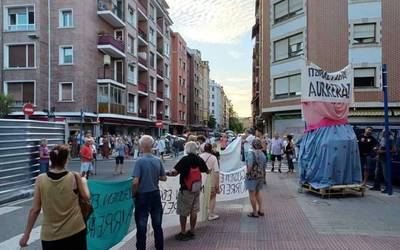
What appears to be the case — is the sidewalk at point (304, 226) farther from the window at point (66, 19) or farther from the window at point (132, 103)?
the window at point (132, 103)

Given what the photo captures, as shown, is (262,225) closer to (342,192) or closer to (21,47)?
(342,192)

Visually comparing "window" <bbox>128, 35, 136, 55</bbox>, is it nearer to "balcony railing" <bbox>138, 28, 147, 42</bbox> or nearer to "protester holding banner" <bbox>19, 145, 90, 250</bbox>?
"balcony railing" <bbox>138, 28, 147, 42</bbox>

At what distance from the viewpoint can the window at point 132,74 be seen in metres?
48.3

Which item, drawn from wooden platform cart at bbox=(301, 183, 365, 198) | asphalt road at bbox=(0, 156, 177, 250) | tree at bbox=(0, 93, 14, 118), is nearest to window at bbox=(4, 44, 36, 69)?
tree at bbox=(0, 93, 14, 118)

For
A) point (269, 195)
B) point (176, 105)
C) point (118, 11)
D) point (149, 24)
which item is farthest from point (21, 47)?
point (176, 105)

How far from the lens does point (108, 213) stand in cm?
627

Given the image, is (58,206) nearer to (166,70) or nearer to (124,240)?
(124,240)

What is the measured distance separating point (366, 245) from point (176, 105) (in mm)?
70586

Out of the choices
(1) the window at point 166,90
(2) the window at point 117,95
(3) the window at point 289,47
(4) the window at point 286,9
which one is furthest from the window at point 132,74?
(4) the window at point 286,9

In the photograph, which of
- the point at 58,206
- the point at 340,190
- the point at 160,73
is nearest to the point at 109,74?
the point at 160,73

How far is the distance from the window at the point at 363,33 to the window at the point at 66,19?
75.5ft

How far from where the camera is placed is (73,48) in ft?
127

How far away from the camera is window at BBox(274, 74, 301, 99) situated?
1270 inches

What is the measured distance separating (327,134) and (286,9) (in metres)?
23.1
